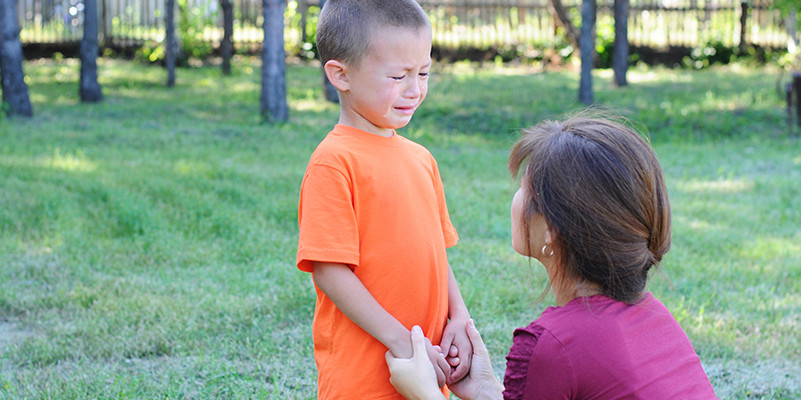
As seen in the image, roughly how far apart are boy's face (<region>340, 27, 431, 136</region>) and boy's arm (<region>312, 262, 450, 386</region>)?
14.8 inches

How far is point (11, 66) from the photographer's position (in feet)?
28.9

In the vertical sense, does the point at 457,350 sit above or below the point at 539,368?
below

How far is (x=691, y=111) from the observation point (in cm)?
1063

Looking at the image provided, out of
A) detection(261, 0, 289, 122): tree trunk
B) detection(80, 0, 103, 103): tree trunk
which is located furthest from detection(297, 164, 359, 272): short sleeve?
detection(80, 0, 103, 103): tree trunk

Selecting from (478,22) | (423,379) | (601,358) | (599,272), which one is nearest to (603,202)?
(599,272)

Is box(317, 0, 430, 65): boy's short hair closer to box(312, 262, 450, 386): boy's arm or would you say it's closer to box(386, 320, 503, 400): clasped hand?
box(312, 262, 450, 386): boy's arm

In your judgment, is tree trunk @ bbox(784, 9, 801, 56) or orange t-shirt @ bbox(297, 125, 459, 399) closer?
orange t-shirt @ bbox(297, 125, 459, 399)

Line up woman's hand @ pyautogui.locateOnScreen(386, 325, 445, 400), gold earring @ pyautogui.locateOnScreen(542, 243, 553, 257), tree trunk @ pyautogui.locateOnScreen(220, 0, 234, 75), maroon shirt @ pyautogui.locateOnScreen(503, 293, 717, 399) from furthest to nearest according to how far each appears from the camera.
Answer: tree trunk @ pyautogui.locateOnScreen(220, 0, 234, 75) < woman's hand @ pyautogui.locateOnScreen(386, 325, 445, 400) < gold earring @ pyautogui.locateOnScreen(542, 243, 553, 257) < maroon shirt @ pyautogui.locateOnScreen(503, 293, 717, 399)

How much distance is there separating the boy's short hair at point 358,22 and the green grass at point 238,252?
87cm

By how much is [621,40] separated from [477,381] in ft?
40.1

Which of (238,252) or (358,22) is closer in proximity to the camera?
(358,22)

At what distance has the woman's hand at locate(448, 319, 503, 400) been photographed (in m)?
1.92

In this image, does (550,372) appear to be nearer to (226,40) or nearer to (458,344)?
(458,344)

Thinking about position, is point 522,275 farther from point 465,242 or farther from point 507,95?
point 507,95
